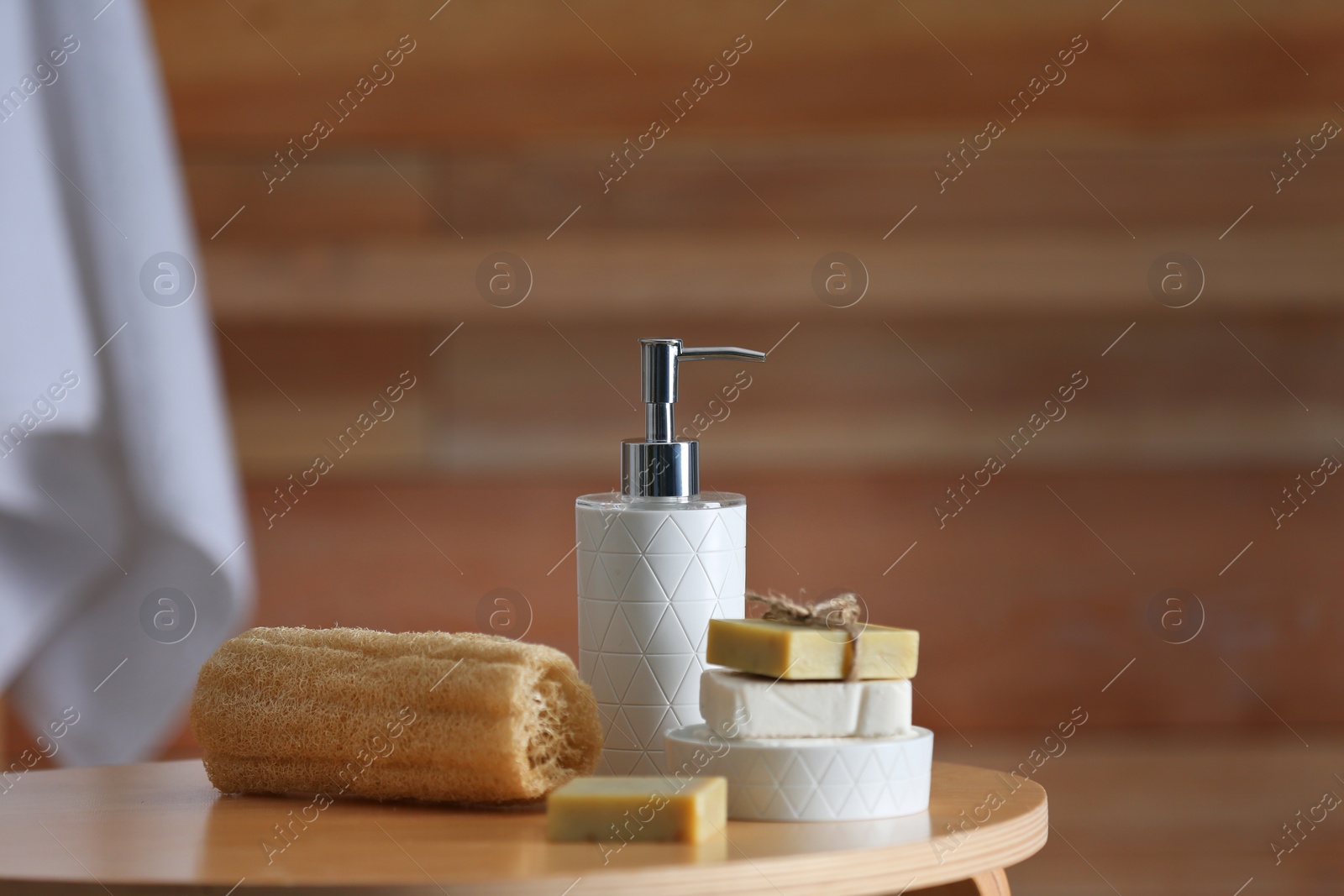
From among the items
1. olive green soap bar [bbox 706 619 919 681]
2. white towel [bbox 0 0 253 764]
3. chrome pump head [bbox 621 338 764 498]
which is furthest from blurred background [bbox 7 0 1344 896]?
olive green soap bar [bbox 706 619 919 681]

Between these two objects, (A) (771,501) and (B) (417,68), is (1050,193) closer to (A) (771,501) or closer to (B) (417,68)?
(A) (771,501)

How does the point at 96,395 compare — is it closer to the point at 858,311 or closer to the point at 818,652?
the point at 818,652

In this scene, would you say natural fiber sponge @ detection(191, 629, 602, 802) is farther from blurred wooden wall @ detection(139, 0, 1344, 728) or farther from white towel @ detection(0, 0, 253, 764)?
blurred wooden wall @ detection(139, 0, 1344, 728)

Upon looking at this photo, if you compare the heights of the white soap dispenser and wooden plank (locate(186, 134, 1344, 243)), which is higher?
wooden plank (locate(186, 134, 1344, 243))

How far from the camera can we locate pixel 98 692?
0.81 metres

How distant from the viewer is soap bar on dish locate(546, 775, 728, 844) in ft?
1.51

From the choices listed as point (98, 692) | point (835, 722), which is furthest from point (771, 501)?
→ point (835, 722)

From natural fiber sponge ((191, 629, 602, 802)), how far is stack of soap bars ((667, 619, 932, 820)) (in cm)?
6

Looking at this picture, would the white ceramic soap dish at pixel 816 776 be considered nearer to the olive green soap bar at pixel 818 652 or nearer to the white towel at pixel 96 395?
the olive green soap bar at pixel 818 652

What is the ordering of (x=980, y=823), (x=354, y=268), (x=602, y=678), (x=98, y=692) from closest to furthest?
1. (x=980, y=823)
2. (x=602, y=678)
3. (x=98, y=692)
4. (x=354, y=268)

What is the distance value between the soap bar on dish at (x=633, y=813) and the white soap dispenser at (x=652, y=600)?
4.7 inches

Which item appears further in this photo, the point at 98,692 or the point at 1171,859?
the point at 1171,859


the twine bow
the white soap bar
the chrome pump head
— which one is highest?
the chrome pump head

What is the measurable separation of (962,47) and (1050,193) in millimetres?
162
